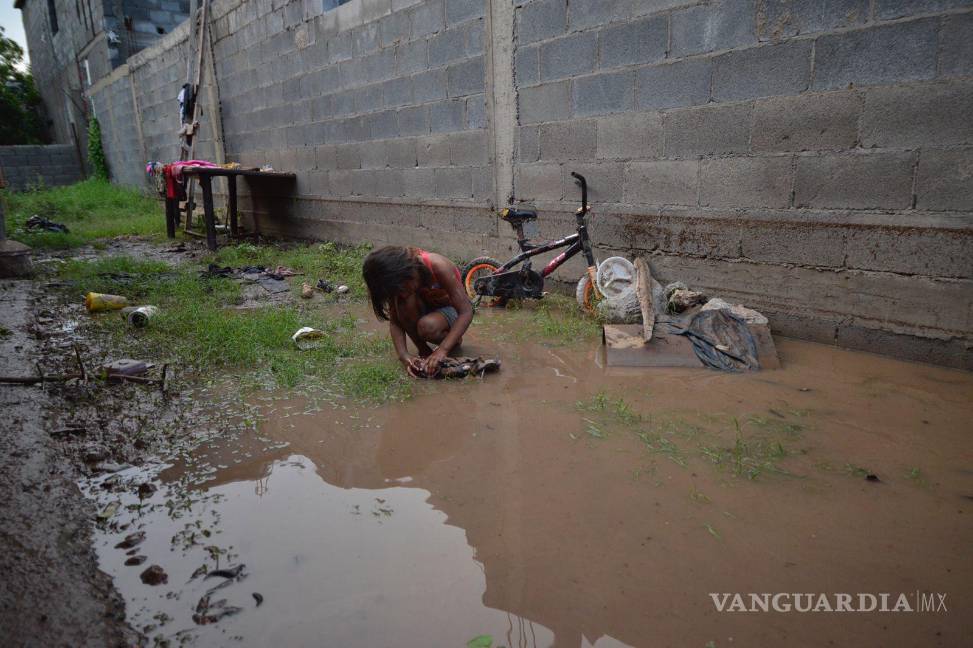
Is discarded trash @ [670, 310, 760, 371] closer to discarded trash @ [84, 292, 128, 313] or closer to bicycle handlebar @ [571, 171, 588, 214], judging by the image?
bicycle handlebar @ [571, 171, 588, 214]

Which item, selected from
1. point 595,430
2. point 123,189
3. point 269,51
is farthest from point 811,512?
point 123,189

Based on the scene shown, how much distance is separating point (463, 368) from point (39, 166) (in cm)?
1956

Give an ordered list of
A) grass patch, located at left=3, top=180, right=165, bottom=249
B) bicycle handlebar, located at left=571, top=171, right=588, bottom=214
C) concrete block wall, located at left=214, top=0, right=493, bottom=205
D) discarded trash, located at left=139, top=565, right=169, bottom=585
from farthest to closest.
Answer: grass patch, located at left=3, top=180, right=165, bottom=249 < concrete block wall, located at left=214, top=0, right=493, bottom=205 < bicycle handlebar, located at left=571, top=171, right=588, bottom=214 < discarded trash, located at left=139, top=565, right=169, bottom=585

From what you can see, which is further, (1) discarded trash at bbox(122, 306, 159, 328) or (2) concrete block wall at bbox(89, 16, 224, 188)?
(2) concrete block wall at bbox(89, 16, 224, 188)

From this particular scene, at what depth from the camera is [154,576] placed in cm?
156

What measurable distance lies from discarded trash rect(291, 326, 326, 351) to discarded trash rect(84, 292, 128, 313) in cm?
179

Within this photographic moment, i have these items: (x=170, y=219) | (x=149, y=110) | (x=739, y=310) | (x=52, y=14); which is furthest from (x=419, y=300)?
(x=52, y=14)

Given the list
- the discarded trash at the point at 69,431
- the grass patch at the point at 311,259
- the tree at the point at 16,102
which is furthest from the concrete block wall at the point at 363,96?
the tree at the point at 16,102

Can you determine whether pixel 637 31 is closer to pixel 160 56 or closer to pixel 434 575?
pixel 434 575

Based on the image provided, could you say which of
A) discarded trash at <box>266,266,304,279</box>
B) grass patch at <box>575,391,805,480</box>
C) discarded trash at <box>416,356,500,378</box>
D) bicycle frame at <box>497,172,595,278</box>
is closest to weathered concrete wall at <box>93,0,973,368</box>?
bicycle frame at <box>497,172,595,278</box>

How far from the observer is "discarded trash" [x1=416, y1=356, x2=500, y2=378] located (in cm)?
298

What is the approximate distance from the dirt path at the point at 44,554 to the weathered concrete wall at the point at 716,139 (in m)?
3.43

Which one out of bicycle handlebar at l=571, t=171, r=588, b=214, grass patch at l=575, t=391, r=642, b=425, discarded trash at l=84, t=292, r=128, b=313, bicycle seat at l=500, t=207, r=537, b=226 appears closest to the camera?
grass patch at l=575, t=391, r=642, b=425

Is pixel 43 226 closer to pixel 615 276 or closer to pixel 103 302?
pixel 103 302
